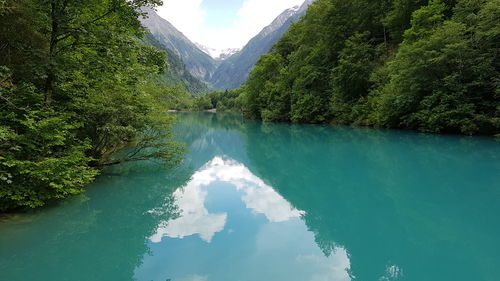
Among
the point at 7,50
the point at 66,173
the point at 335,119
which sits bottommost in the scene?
the point at 335,119

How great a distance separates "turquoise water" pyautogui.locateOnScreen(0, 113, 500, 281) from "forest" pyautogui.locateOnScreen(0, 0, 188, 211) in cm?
108

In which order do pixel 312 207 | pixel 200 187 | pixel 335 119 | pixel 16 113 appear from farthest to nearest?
pixel 335 119 → pixel 200 187 → pixel 312 207 → pixel 16 113

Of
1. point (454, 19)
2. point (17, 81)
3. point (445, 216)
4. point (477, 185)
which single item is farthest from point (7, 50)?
point (454, 19)

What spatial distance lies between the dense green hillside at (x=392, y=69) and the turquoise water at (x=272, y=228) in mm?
10761

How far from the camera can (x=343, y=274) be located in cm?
418

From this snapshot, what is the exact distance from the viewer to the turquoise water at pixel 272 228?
4.27 metres

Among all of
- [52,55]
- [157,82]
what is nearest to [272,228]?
[52,55]

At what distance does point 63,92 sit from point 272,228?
23.0ft

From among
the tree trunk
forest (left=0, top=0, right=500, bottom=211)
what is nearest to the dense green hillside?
forest (left=0, top=0, right=500, bottom=211)

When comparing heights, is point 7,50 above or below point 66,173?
above

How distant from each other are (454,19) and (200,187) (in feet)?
75.8

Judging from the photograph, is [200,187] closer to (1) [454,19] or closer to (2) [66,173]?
(2) [66,173]

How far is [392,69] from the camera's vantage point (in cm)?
2431

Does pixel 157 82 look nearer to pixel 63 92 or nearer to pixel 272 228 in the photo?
pixel 63 92
